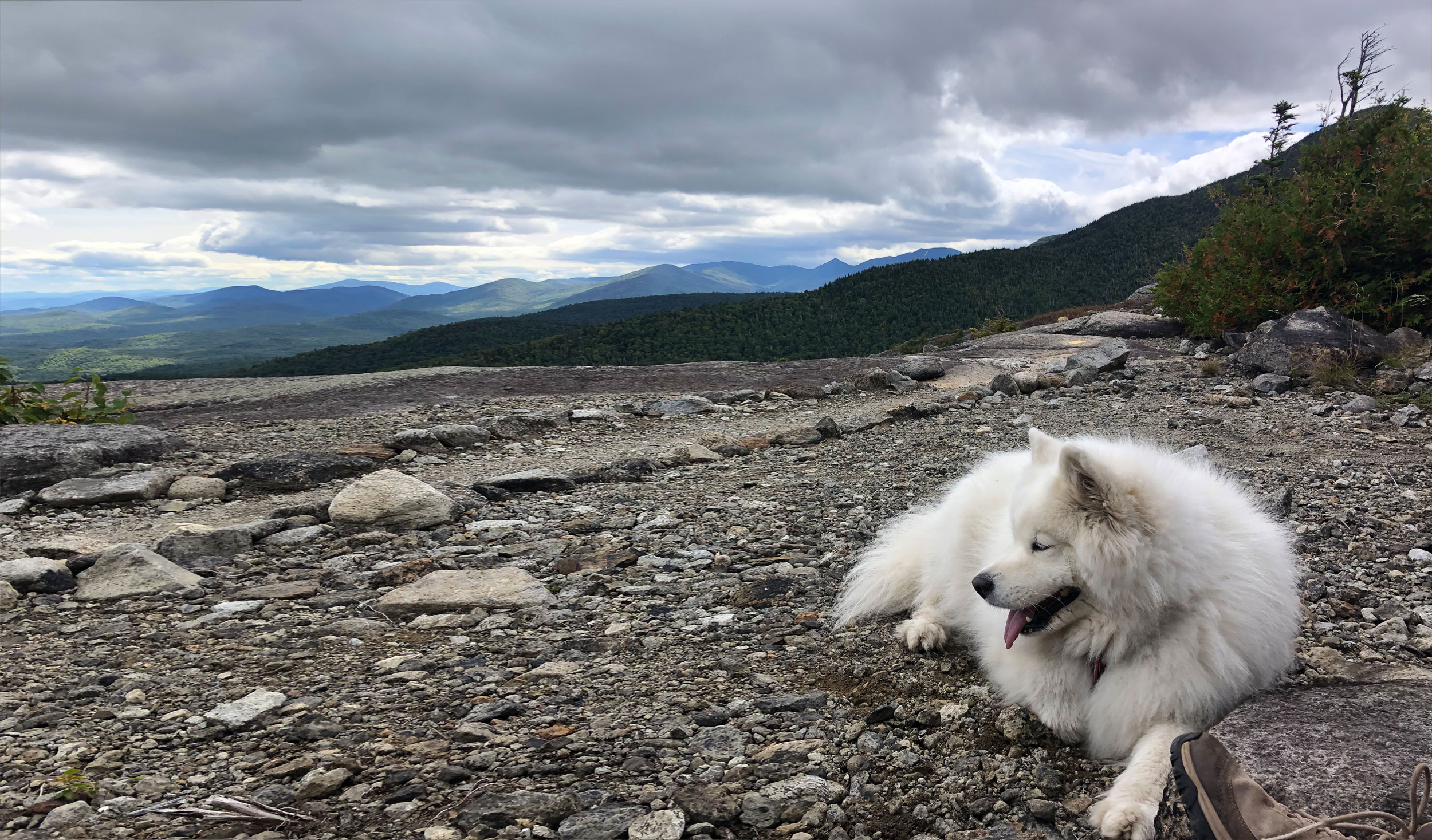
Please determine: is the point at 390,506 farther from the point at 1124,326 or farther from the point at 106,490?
the point at 1124,326

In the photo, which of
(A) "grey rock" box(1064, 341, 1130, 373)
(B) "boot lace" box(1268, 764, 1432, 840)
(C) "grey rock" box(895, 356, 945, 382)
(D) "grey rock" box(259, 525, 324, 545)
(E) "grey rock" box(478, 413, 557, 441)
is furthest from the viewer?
(C) "grey rock" box(895, 356, 945, 382)

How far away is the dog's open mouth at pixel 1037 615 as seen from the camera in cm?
272

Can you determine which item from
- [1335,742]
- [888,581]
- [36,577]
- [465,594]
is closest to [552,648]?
[465,594]

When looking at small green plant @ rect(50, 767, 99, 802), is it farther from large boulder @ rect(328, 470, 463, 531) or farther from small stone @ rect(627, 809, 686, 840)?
large boulder @ rect(328, 470, 463, 531)

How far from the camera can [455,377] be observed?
47.1 ft

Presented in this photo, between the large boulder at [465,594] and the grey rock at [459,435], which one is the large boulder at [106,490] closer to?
the grey rock at [459,435]

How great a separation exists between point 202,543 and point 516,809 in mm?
4087

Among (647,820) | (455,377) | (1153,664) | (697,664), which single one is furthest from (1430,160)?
(455,377)

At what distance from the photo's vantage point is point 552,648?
145 inches

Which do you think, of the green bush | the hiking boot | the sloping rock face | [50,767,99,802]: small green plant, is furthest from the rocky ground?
the green bush

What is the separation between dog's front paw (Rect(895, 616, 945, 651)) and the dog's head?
633 millimetres

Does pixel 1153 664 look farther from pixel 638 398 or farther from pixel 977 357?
pixel 977 357

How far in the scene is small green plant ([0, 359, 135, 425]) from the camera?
8297mm

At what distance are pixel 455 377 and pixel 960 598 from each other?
1258cm
